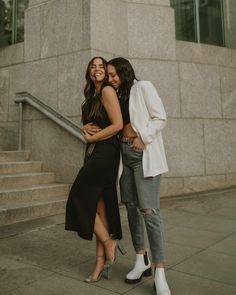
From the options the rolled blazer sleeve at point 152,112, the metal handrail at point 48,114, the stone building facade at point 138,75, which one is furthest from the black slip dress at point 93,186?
the stone building facade at point 138,75

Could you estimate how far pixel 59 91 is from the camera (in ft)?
21.7

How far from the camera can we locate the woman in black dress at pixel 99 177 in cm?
270

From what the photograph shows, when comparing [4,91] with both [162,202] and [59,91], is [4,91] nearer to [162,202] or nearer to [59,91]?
[59,91]

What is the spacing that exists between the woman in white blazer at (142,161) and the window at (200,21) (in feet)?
18.6

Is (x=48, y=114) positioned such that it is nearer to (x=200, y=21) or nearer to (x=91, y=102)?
Answer: (x=91, y=102)

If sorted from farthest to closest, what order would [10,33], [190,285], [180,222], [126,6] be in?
[10,33] → [126,6] → [180,222] → [190,285]

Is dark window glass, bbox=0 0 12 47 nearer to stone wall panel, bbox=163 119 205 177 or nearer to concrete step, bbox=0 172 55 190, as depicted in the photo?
concrete step, bbox=0 172 55 190

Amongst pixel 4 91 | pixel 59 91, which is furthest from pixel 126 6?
pixel 4 91

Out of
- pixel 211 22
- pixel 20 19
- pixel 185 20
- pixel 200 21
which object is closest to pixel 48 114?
pixel 20 19

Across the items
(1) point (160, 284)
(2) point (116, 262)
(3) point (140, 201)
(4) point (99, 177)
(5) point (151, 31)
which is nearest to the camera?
(1) point (160, 284)

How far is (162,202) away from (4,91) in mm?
4583

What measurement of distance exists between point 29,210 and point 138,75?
3634mm

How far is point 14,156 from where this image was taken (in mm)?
6445

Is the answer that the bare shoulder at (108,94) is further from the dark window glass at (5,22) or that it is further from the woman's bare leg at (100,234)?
the dark window glass at (5,22)
